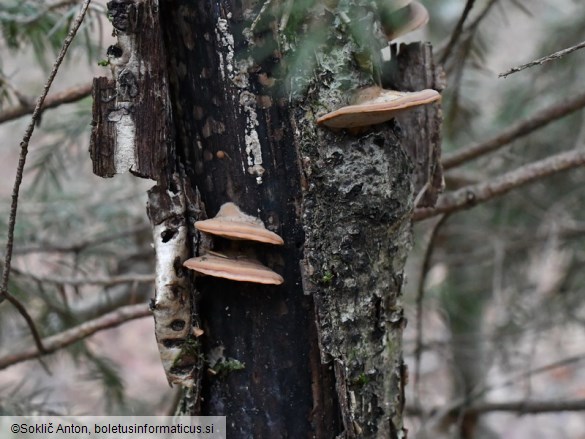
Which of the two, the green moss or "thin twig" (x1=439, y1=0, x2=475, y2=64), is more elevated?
"thin twig" (x1=439, y1=0, x2=475, y2=64)

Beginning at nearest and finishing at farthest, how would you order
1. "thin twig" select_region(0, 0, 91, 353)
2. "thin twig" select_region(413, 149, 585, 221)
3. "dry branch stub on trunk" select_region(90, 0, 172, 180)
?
1. "thin twig" select_region(0, 0, 91, 353)
2. "dry branch stub on trunk" select_region(90, 0, 172, 180)
3. "thin twig" select_region(413, 149, 585, 221)

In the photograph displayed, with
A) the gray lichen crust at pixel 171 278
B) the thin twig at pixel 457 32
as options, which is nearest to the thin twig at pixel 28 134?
the gray lichen crust at pixel 171 278

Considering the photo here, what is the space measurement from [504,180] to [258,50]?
3.30ft

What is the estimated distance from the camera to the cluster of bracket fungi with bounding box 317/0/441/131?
1.21 meters

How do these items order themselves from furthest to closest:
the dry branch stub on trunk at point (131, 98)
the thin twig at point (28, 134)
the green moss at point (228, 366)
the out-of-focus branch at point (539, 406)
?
the out-of-focus branch at point (539, 406)
the green moss at point (228, 366)
the dry branch stub on trunk at point (131, 98)
the thin twig at point (28, 134)

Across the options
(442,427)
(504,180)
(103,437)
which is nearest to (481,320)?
(442,427)

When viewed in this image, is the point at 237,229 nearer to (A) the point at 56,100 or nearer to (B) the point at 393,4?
(B) the point at 393,4

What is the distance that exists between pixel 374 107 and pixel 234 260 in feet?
1.42

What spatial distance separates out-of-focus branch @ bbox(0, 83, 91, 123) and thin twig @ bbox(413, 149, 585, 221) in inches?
40.7

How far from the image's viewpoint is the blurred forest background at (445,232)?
2.19 metres

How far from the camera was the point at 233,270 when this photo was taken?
1287mm

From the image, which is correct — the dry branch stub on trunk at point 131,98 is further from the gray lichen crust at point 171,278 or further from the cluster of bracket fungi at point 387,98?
the cluster of bracket fungi at point 387,98

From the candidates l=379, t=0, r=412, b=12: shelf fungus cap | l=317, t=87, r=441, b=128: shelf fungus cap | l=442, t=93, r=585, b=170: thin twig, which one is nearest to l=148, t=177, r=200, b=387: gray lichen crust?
l=317, t=87, r=441, b=128: shelf fungus cap

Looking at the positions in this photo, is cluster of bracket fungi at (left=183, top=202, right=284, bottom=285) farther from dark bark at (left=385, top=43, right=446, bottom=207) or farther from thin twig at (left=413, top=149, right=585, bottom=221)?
thin twig at (left=413, top=149, right=585, bottom=221)
